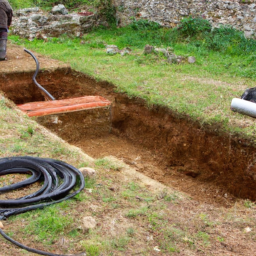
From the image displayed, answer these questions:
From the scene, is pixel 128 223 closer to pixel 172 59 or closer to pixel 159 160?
pixel 159 160

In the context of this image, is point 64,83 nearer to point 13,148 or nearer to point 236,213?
point 13,148

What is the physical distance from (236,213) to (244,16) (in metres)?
7.16

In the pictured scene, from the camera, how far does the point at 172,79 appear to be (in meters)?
7.00

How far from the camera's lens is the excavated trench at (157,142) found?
4855mm

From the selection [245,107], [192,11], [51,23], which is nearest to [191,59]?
[192,11]

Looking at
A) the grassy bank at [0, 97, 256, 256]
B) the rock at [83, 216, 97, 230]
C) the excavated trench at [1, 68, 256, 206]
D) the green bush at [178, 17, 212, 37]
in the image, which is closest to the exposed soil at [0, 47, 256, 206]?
the excavated trench at [1, 68, 256, 206]

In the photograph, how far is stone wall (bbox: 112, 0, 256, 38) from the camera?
9.29 metres

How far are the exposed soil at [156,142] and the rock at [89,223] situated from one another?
2.16 meters

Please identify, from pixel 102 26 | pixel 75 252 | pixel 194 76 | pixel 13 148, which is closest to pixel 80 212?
pixel 75 252

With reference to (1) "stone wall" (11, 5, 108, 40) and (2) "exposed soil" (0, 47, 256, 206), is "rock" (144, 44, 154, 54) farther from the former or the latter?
(1) "stone wall" (11, 5, 108, 40)

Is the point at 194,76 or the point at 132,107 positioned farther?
the point at 194,76

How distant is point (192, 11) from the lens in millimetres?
10195

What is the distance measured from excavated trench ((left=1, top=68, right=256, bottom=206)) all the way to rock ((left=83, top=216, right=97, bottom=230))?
7.09 feet

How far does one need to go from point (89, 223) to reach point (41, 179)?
0.93 meters
